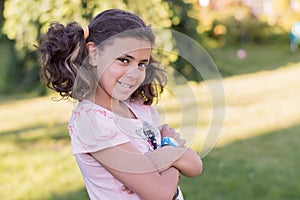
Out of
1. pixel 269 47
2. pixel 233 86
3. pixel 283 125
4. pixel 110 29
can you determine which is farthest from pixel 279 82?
pixel 110 29

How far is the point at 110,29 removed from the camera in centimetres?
145

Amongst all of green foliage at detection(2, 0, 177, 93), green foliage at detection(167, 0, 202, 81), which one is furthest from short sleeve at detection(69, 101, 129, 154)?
green foliage at detection(167, 0, 202, 81)

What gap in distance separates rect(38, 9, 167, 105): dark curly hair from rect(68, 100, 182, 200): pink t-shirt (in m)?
0.07

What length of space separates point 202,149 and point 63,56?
459 millimetres

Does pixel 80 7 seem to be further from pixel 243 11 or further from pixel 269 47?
pixel 243 11

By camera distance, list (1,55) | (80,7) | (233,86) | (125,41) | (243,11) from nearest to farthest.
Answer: (125,41), (80,7), (233,86), (1,55), (243,11)

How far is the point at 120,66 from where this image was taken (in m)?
1.43

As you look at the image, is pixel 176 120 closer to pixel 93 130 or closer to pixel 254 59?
pixel 93 130

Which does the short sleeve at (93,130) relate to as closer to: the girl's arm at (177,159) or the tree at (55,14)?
the girl's arm at (177,159)

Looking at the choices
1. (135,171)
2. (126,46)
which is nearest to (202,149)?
(135,171)

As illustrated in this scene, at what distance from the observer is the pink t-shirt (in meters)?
1.41

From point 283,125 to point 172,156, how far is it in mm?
4995

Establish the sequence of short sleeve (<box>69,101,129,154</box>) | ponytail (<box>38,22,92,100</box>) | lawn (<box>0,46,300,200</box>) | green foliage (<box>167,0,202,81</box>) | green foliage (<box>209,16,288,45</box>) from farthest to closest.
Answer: green foliage (<box>209,16,288,45</box>)
green foliage (<box>167,0,202,81</box>)
lawn (<box>0,46,300,200</box>)
ponytail (<box>38,22,92,100</box>)
short sleeve (<box>69,101,129,154</box>)

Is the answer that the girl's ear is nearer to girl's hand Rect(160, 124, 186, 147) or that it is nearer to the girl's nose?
the girl's nose
